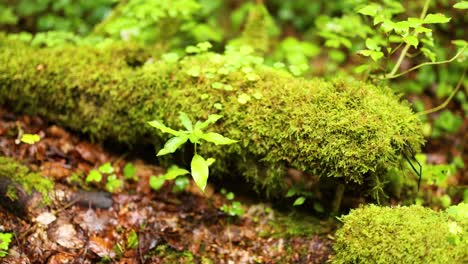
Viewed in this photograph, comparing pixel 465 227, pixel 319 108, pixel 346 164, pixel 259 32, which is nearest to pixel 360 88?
pixel 319 108

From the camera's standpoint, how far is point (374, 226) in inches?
94.7

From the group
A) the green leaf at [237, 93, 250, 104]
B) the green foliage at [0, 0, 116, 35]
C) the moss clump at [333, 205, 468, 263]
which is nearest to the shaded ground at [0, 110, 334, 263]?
the moss clump at [333, 205, 468, 263]

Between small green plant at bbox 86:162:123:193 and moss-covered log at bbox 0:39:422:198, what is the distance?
29 cm

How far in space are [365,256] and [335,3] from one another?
4.49 metres

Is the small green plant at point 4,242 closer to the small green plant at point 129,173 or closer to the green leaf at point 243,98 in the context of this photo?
the small green plant at point 129,173

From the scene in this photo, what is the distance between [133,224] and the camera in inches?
124

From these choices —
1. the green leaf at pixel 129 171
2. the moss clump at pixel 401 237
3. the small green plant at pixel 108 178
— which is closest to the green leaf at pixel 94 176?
the small green plant at pixel 108 178

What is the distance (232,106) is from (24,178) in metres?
1.62

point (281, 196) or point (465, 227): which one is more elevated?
point (465, 227)

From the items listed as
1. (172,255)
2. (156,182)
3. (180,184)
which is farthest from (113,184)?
(172,255)

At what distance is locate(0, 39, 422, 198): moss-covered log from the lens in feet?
8.95

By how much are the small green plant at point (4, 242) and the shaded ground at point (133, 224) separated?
0.05m

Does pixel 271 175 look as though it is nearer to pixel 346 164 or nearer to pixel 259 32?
pixel 346 164

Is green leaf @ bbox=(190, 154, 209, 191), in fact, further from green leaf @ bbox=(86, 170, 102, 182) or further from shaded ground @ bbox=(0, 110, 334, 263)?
green leaf @ bbox=(86, 170, 102, 182)
